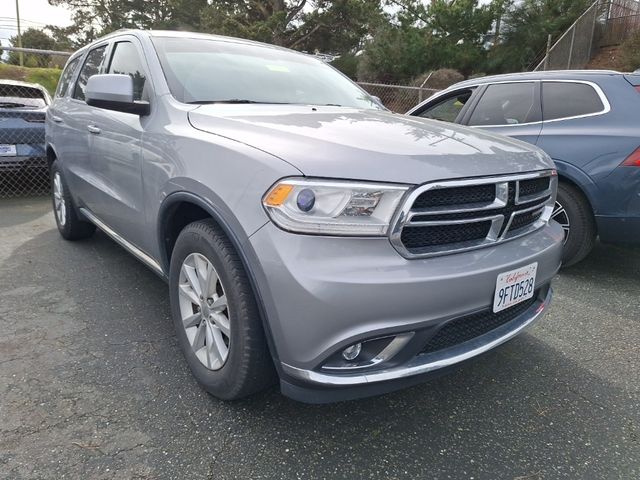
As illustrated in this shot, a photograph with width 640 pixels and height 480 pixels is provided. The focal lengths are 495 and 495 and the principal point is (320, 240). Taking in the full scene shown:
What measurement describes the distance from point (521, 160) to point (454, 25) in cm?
1974

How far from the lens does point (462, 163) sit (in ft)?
6.45

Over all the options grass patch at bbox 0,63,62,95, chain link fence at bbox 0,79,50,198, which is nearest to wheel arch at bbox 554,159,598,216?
chain link fence at bbox 0,79,50,198

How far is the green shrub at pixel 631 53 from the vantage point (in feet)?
45.2

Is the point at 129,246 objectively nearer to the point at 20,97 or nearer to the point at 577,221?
the point at 577,221

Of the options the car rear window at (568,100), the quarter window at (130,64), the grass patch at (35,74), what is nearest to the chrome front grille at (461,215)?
the quarter window at (130,64)

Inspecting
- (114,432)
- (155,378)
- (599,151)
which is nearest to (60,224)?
(155,378)

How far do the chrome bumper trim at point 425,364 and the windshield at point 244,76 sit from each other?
163 centimetres

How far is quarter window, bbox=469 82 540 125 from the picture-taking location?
4496 mm

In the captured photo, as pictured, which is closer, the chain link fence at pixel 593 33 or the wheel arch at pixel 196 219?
the wheel arch at pixel 196 219

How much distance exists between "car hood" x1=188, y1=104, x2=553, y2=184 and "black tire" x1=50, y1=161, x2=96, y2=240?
8.15 feet

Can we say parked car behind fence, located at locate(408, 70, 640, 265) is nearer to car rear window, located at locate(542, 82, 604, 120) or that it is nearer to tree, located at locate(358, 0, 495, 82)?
car rear window, located at locate(542, 82, 604, 120)

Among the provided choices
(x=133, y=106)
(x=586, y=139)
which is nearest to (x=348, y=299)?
(x=133, y=106)

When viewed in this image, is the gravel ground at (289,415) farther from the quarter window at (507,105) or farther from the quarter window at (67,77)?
the quarter window at (67,77)

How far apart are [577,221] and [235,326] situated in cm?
320
